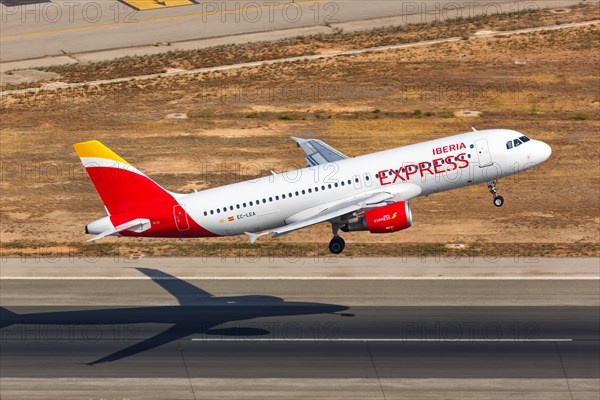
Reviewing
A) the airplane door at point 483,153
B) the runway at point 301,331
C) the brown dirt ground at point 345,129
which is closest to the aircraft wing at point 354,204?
the airplane door at point 483,153

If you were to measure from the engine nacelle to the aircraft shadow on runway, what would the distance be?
24.7 ft

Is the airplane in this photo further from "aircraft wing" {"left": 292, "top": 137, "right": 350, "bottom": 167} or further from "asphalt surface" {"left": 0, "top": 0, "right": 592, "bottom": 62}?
"asphalt surface" {"left": 0, "top": 0, "right": 592, "bottom": 62}

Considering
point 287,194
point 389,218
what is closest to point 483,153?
point 389,218

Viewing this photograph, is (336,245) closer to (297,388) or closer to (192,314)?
(192,314)

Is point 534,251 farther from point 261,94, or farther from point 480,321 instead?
point 261,94

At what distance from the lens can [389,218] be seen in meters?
77.0

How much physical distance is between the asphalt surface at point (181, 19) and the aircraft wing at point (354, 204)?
56447 millimetres

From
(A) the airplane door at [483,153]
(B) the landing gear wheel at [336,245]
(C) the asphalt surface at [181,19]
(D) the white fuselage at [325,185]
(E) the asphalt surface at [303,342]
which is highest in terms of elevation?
(C) the asphalt surface at [181,19]

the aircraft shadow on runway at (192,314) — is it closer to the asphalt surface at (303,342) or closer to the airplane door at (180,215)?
the asphalt surface at (303,342)

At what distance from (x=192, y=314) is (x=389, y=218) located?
48.3 feet

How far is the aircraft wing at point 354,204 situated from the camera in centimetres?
7769

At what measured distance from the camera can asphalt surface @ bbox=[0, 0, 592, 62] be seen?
134 meters

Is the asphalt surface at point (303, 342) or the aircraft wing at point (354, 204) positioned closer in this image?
the asphalt surface at point (303, 342)

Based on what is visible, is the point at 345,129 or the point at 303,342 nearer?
the point at 303,342
